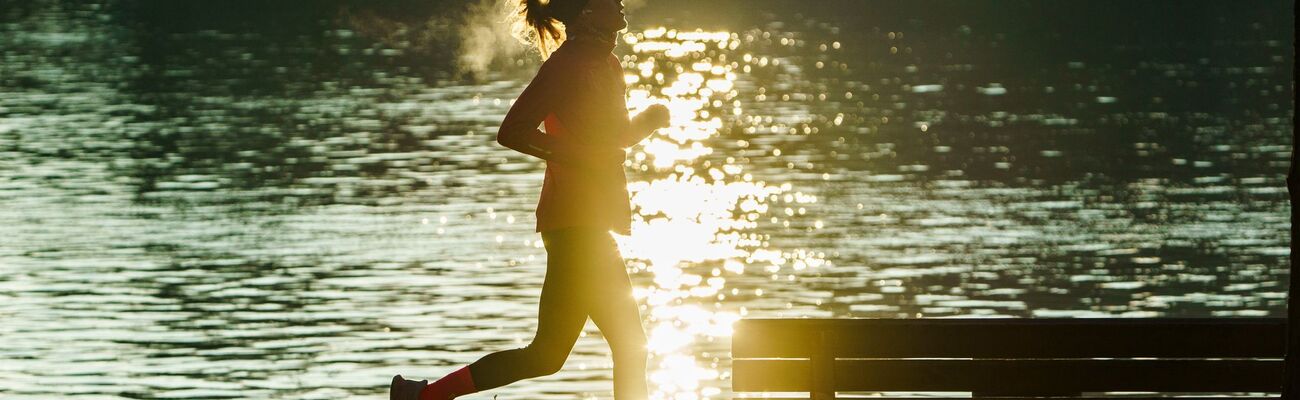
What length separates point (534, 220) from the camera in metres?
23.4

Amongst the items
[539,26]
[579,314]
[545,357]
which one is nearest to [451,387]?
[545,357]

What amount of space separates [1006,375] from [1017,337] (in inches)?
5.0

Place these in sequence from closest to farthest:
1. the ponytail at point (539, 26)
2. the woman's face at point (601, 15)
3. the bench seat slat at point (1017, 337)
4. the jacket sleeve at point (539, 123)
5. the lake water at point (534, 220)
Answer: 1. the jacket sleeve at point (539, 123)
2. the woman's face at point (601, 15)
3. the ponytail at point (539, 26)
4. the bench seat slat at point (1017, 337)
5. the lake water at point (534, 220)

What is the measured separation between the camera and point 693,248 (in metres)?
22.4

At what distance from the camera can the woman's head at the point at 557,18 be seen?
6.00m

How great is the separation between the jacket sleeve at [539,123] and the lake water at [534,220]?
5.71 m

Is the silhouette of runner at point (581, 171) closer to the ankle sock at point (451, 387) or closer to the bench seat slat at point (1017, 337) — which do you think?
the ankle sock at point (451, 387)

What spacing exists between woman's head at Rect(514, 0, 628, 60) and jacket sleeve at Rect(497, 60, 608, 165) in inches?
6.8

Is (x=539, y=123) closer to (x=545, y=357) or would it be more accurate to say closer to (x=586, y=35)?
(x=586, y=35)

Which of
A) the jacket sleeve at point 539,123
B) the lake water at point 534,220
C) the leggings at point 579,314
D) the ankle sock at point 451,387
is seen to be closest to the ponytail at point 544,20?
the jacket sleeve at point 539,123

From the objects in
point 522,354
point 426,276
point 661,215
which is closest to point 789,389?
point 522,354

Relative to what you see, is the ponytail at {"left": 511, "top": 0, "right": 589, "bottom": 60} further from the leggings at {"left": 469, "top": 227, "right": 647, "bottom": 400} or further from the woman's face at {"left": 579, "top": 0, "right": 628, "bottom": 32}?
the leggings at {"left": 469, "top": 227, "right": 647, "bottom": 400}

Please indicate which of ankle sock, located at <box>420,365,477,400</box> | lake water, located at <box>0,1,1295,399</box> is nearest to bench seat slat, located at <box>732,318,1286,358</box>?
→ ankle sock, located at <box>420,365,477,400</box>

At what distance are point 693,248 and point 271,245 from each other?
14.5 feet
